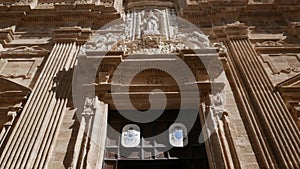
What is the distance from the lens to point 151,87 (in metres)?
8.52

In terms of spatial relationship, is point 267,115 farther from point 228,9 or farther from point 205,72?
point 228,9

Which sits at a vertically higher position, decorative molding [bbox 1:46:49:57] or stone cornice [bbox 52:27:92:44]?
stone cornice [bbox 52:27:92:44]

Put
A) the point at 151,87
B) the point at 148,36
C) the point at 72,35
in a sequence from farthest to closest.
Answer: the point at 72,35 → the point at 148,36 → the point at 151,87

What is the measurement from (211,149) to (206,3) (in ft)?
20.7

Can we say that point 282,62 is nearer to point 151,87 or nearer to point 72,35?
point 151,87

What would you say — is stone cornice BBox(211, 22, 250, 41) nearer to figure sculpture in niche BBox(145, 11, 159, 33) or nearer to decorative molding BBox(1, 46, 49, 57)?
figure sculpture in niche BBox(145, 11, 159, 33)

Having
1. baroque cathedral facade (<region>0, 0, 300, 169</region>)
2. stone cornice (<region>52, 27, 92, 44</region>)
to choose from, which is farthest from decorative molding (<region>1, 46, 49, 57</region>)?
stone cornice (<region>52, 27, 92, 44</region>)

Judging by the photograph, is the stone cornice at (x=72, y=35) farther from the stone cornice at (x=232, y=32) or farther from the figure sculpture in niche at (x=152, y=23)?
the stone cornice at (x=232, y=32)

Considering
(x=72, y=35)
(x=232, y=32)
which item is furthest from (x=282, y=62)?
(x=72, y=35)

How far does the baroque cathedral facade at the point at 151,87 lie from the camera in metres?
6.96

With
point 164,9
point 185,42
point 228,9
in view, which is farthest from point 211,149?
point 164,9

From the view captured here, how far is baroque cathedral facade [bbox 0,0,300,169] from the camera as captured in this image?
6.96 m

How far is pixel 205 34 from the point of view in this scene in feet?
34.8

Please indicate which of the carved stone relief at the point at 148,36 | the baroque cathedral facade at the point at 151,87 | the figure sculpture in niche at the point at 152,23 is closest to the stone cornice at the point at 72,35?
the baroque cathedral facade at the point at 151,87
